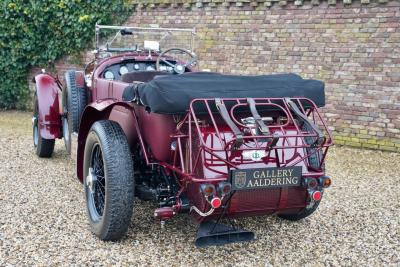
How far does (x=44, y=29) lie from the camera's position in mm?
10133

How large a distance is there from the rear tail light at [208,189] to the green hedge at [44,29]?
7288mm

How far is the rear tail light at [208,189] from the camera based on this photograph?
3.00 metres

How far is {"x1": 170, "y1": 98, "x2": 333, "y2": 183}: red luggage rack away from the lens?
3061 millimetres

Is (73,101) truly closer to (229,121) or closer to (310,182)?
(229,121)

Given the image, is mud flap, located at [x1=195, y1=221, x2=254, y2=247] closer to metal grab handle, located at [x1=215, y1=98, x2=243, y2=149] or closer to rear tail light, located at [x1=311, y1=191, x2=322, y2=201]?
rear tail light, located at [x1=311, y1=191, x2=322, y2=201]

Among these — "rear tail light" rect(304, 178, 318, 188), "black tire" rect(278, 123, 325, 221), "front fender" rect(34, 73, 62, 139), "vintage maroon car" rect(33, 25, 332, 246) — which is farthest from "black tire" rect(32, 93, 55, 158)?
"rear tail light" rect(304, 178, 318, 188)

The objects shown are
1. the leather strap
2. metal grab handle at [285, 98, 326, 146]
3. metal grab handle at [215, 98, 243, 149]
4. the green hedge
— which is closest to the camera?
metal grab handle at [215, 98, 243, 149]

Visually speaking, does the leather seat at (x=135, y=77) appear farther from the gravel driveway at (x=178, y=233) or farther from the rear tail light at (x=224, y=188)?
the rear tail light at (x=224, y=188)

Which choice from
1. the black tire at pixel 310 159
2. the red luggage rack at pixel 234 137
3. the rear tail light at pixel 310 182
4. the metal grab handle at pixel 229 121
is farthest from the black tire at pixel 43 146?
the rear tail light at pixel 310 182

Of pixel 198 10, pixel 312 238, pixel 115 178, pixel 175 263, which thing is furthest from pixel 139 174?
pixel 198 10

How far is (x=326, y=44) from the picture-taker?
7.60 m

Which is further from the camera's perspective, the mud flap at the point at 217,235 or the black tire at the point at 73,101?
the black tire at the point at 73,101

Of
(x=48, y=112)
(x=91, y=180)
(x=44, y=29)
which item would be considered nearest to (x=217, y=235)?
(x=91, y=180)

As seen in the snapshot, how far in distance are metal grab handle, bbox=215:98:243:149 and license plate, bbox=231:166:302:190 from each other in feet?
0.66
